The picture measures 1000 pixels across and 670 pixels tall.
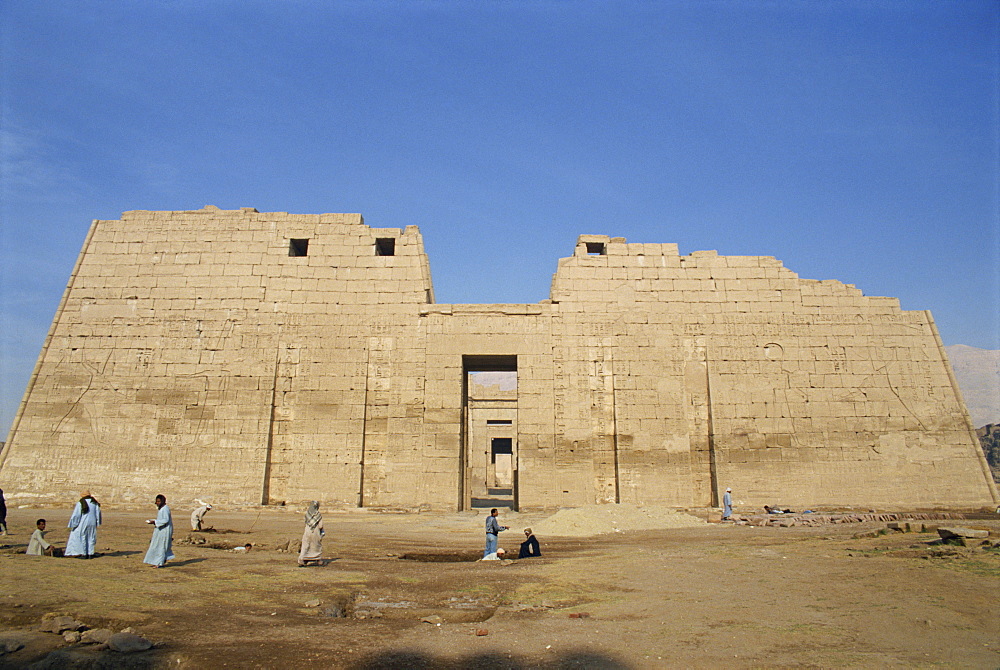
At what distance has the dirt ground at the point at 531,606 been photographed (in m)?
5.16

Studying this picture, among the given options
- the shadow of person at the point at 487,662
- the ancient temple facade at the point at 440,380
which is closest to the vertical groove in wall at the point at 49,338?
the ancient temple facade at the point at 440,380

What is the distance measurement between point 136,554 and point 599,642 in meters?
8.15

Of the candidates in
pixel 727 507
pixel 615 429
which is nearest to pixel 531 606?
pixel 727 507

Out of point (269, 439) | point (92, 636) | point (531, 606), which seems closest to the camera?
point (92, 636)

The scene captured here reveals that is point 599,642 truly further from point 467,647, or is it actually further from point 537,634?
point 467,647

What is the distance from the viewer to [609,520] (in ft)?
48.4

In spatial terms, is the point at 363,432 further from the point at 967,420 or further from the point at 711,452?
the point at 967,420

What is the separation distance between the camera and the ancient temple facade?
679 inches

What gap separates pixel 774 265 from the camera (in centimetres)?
1884

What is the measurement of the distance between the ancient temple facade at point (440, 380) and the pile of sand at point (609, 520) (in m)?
1.52

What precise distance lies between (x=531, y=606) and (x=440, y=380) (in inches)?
433

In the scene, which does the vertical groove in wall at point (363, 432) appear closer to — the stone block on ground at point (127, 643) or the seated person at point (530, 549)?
the seated person at point (530, 549)

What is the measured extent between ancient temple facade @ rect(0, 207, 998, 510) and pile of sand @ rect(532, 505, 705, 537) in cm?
→ 152

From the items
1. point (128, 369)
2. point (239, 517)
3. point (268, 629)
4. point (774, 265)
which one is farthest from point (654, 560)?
point (128, 369)
